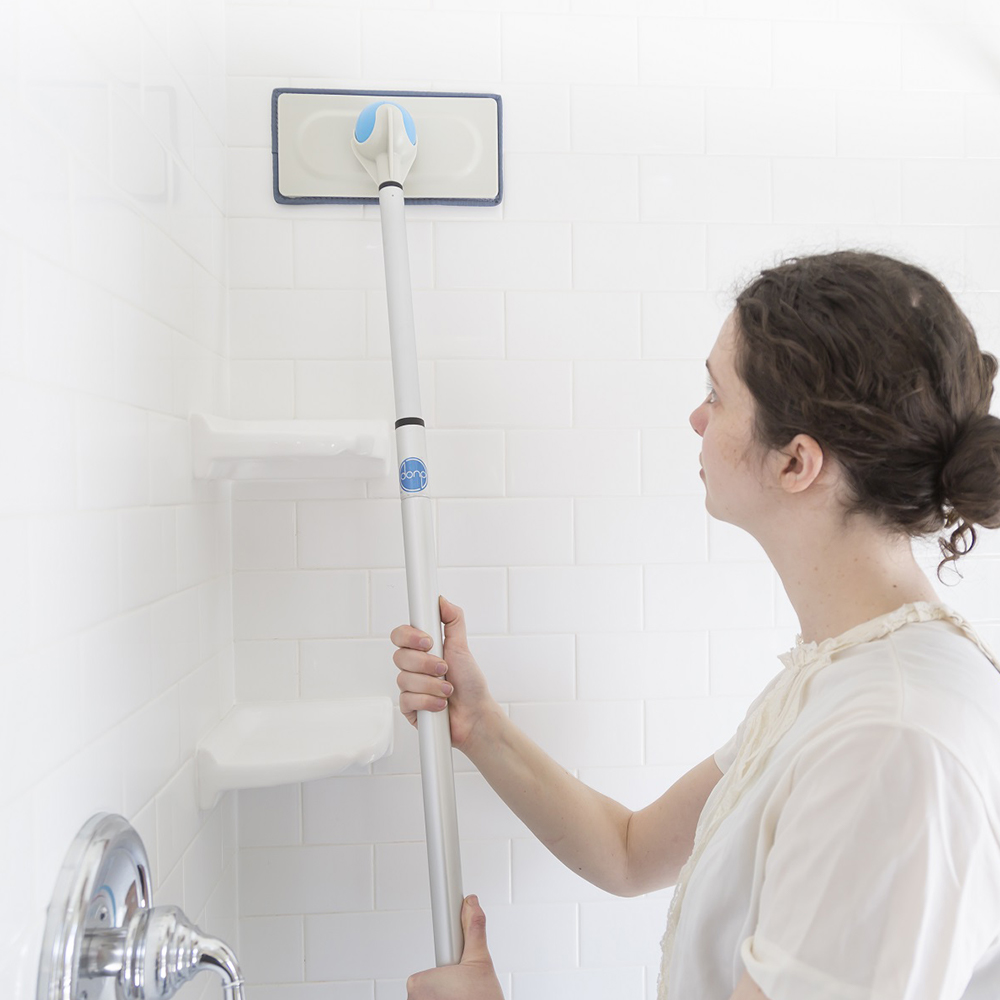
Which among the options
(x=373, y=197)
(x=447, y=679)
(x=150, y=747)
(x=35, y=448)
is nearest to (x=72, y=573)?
(x=35, y=448)

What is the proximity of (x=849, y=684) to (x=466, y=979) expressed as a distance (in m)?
0.49

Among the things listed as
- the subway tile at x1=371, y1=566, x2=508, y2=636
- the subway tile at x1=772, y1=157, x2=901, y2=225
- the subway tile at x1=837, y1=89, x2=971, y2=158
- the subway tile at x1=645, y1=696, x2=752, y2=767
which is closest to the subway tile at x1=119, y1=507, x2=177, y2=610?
the subway tile at x1=371, y1=566, x2=508, y2=636

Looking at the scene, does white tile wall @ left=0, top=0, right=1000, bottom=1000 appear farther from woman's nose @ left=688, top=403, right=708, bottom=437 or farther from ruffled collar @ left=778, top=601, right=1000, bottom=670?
ruffled collar @ left=778, top=601, right=1000, bottom=670

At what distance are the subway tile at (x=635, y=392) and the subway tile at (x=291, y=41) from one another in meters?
0.52

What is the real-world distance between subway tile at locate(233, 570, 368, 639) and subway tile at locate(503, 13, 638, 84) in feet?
2.39

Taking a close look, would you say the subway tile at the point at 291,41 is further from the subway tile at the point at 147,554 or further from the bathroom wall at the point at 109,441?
the subway tile at the point at 147,554

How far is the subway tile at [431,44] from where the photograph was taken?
1.13 metres

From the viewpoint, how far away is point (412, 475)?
910 mm

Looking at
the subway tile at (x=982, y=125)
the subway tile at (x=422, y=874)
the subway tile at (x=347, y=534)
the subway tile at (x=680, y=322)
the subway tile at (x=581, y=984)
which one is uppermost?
the subway tile at (x=982, y=125)

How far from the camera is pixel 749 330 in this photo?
0.76 metres

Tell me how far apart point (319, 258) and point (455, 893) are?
800 millimetres

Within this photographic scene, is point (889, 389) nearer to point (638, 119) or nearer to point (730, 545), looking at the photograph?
point (730, 545)

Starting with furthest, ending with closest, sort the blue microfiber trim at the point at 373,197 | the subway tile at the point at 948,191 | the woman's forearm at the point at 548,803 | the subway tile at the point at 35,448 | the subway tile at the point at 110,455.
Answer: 1. the subway tile at the point at 948,191
2. the blue microfiber trim at the point at 373,197
3. the woman's forearm at the point at 548,803
4. the subway tile at the point at 110,455
5. the subway tile at the point at 35,448

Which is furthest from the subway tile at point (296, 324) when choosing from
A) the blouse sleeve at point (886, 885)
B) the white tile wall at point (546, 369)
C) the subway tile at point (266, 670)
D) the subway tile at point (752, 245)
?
the blouse sleeve at point (886, 885)
